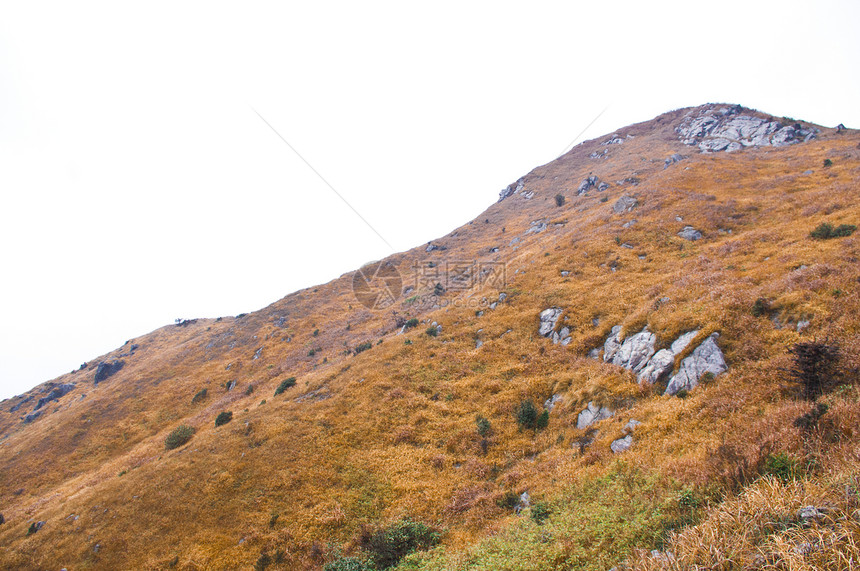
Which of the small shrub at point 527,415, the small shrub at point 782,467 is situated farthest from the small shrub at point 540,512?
the small shrub at point 527,415

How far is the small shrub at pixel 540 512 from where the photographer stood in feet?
40.0

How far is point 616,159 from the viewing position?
7712 cm

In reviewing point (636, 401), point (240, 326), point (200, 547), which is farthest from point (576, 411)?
point (240, 326)

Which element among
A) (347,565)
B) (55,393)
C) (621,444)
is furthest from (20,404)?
(621,444)

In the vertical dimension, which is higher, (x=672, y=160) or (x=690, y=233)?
(x=672, y=160)

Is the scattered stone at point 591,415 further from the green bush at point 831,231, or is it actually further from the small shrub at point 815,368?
the green bush at point 831,231

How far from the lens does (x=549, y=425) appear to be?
19.8m

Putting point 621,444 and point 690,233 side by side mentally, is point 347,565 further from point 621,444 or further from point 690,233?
point 690,233

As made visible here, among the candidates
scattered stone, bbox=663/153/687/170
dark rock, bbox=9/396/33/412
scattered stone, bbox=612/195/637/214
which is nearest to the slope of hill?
scattered stone, bbox=612/195/637/214

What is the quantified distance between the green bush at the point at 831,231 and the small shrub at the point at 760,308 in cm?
1182

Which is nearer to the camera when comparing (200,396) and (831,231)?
(831,231)

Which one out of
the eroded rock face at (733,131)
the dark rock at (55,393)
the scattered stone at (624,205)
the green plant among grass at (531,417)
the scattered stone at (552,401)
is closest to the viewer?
the green plant among grass at (531,417)

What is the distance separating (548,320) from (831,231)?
65.3ft

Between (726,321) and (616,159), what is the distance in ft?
246
